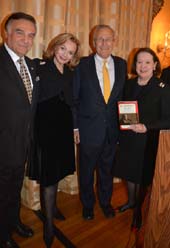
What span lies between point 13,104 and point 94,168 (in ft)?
3.52

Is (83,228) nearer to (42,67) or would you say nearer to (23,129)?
(23,129)

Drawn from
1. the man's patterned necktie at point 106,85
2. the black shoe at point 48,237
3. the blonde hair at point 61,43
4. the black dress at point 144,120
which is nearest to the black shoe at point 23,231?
the black shoe at point 48,237

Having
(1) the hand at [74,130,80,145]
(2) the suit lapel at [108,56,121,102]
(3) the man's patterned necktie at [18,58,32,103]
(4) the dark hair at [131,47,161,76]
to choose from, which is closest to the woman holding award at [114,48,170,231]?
(4) the dark hair at [131,47,161,76]

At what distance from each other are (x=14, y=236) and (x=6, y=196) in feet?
1.64

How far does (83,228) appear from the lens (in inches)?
95.2

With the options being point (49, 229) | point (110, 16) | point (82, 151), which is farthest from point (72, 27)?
point (49, 229)

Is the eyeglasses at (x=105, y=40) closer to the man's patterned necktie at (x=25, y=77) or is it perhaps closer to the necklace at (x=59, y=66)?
the necklace at (x=59, y=66)

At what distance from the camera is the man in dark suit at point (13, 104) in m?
1.76

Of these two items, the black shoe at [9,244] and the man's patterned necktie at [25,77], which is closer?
the man's patterned necktie at [25,77]

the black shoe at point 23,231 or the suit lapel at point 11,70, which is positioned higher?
the suit lapel at point 11,70

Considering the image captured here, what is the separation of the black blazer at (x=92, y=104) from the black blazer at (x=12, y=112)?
55cm

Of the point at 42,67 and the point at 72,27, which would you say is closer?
the point at 42,67

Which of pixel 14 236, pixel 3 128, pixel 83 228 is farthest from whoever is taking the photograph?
pixel 83 228

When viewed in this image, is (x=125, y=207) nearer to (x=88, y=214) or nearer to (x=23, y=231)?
(x=88, y=214)
